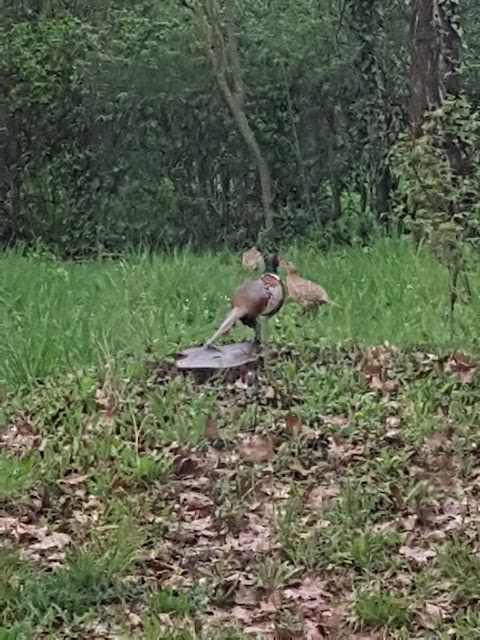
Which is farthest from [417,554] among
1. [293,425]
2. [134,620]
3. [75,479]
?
[75,479]

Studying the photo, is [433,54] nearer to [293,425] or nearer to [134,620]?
[293,425]

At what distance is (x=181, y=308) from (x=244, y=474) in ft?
9.02

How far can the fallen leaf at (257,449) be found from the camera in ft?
16.5

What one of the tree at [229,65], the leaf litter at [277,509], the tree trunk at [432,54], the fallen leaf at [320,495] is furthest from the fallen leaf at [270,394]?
Result: the tree at [229,65]

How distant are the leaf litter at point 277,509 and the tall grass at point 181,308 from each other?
0.68 m

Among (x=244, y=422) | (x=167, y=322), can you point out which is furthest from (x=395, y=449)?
(x=167, y=322)

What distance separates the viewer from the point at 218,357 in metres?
6.05

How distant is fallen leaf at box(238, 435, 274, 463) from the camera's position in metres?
5.02

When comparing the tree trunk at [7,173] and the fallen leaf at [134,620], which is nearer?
the fallen leaf at [134,620]

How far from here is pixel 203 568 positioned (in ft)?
13.5

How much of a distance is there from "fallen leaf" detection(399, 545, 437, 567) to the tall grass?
237 centimetres

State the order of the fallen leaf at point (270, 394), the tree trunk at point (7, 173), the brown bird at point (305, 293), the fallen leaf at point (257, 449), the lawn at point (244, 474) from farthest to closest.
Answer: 1. the tree trunk at point (7, 173)
2. the brown bird at point (305, 293)
3. the fallen leaf at point (270, 394)
4. the fallen leaf at point (257, 449)
5. the lawn at point (244, 474)

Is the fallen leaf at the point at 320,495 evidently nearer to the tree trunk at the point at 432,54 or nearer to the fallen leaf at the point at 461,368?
the fallen leaf at the point at 461,368

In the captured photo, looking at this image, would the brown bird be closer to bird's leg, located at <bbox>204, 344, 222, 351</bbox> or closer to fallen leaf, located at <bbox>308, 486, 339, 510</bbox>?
bird's leg, located at <bbox>204, 344, 222, 351</bbox>
